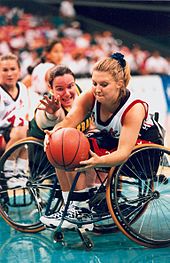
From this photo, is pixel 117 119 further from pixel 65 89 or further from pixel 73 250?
pixel 73 250

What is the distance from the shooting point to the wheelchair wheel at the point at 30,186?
3.82 meters

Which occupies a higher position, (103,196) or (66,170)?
(66,170)

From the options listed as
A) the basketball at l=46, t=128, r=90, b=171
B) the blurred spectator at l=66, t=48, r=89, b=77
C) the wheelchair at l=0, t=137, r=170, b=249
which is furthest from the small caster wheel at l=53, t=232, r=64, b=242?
the blurred spectator at l=66, t=48, r=89, b=77

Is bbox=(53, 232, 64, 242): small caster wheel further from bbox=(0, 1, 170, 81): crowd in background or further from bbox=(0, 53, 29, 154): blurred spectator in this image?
bbox=(0, 1, 170, 81): crowd in background

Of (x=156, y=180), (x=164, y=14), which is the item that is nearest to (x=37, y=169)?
(x=156, y=180)

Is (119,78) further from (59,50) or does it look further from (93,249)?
(59,50)

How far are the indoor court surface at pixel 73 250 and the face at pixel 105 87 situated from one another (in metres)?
0.98

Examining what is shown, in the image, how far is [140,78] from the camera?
23.2 ft

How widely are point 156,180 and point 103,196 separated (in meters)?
0.40

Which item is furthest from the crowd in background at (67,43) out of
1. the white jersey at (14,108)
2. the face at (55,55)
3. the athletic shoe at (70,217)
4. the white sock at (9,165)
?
the athletic shoe at (70,217)

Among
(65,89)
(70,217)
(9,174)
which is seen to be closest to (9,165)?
(9,174)

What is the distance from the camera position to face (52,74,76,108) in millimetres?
3922

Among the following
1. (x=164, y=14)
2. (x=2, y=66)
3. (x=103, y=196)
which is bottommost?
(x=103, y=196)

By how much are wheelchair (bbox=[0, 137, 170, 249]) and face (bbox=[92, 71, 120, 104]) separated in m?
0.38
